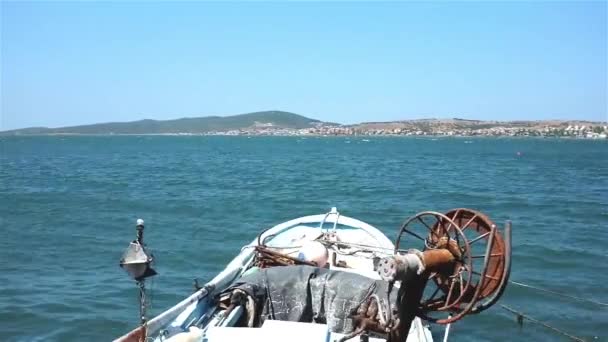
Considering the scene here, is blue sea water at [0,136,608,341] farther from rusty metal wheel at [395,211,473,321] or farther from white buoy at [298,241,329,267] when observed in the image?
rusty metal wheel at [395,211,473,321]

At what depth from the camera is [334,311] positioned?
26.7 feet

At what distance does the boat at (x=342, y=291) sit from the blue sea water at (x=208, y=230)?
13.5ft

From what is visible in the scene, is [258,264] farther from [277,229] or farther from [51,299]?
[51,299]

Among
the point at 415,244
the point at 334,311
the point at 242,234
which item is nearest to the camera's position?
the point at 334,311

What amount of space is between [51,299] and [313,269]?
8758 millimetres

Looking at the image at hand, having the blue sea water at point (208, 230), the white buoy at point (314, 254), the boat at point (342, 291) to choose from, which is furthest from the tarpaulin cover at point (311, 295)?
the blue sea water at point (208, 230)

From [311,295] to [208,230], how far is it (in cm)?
1626

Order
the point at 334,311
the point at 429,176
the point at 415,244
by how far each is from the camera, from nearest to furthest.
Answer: the point at 334,311
the point at 415,244
the point at 429,176

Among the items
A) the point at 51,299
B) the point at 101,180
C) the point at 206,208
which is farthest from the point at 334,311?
the point at 101,180

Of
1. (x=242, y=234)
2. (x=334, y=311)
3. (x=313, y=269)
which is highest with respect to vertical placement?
(x=313, y=269)

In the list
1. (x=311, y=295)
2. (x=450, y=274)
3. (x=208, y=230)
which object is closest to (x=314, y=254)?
(x=311, y=295)

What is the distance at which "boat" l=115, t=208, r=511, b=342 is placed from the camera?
6.02 meters

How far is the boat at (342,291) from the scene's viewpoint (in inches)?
237

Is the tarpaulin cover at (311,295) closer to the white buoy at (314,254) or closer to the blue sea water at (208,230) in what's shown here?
the white buoy at (314,254)
